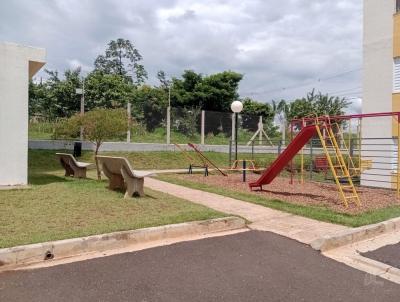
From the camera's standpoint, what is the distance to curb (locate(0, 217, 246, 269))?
500cm

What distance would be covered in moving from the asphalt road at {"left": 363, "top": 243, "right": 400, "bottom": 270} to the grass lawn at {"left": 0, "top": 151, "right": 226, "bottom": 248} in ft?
8.39

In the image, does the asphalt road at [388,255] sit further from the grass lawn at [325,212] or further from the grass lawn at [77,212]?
the grass lawn at [77,212]

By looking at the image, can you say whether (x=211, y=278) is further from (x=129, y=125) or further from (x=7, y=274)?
(x=129, y=125)

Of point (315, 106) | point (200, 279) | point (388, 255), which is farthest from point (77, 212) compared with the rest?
point (315, 106)

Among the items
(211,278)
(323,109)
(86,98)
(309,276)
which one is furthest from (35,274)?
(323,109)

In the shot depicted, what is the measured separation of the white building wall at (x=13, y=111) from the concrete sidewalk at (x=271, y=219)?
155 inches

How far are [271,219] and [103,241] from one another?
350 centimetres

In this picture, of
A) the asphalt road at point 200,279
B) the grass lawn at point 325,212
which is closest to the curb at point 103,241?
the asphalt road at point 200,279

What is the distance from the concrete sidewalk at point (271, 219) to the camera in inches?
271

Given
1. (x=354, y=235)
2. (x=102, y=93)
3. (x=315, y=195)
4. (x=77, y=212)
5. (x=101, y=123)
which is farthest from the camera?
(x=102, y=93)

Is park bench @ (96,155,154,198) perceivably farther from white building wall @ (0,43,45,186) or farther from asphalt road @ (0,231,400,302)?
asphalt road @ (0,231,400,302)

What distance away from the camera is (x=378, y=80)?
1528cm

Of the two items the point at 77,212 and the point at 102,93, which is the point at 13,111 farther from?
the point at 102,93

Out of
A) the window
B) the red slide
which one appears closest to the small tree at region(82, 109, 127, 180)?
the red slide
